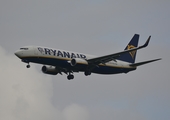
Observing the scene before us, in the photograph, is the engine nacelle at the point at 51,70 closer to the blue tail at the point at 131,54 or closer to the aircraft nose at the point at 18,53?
the aircraft nose at the point at 18,53

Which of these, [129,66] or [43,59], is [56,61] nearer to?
[43,59]

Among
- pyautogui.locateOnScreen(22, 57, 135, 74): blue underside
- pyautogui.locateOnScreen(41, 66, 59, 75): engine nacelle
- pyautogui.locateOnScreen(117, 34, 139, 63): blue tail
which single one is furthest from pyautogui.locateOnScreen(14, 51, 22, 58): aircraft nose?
pyautogui.locateOnScreen(117, 34, 139, 63): blue tail

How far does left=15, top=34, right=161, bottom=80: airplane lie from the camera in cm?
9244

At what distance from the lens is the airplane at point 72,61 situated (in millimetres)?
92438

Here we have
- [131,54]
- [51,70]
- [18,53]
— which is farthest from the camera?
[131,54]

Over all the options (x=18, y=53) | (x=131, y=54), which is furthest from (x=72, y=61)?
(x=131, y=54)

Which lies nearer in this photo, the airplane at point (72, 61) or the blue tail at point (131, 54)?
the airplane at point (72, 61)

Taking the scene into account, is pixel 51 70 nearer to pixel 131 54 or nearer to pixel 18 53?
pixel 18 53

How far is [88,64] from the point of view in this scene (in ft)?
316

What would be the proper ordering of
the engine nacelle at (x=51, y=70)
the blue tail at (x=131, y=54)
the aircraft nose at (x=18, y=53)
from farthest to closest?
the blue tail at (x=131, y=54) < the engine nacelle at (x=51, y=70) < the aircraft nose at (x=18, y=53)

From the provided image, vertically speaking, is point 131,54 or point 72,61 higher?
point 131,54

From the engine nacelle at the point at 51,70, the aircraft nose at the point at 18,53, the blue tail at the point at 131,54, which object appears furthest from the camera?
the blue tail at the point at 131,54

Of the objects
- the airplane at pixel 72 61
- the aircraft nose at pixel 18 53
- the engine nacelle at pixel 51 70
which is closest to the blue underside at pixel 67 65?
the airplane at pixel 72 61

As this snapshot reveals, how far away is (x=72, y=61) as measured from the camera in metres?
94.4
